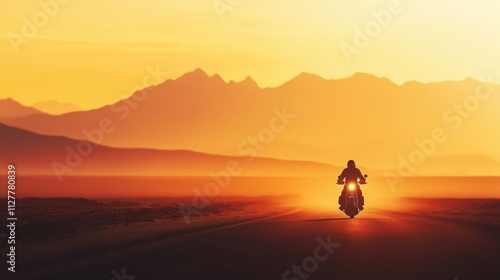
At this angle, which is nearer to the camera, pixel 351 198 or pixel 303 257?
pixel 303 257

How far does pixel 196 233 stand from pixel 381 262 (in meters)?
9.90

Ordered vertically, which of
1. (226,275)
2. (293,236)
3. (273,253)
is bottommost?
(226,275)

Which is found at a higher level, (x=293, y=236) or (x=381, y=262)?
(x=293, y=236)

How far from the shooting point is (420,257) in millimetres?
20469

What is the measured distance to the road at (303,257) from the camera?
685 inches

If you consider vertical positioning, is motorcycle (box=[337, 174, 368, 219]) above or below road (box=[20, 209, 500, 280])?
above

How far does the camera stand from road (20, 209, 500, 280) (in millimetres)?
17406

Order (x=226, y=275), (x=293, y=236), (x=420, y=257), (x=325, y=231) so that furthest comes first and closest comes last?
(x=325, y=231) < (x=293, y=236) < (x=420, y=257) < (x=226, y=275)

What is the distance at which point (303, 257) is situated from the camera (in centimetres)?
2045

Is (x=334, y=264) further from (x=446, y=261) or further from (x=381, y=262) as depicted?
(x=446, y=261)

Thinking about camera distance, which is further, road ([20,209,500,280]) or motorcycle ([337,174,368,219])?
motorcycle ([337,174,368,219])

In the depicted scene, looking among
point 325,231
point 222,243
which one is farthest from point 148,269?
point 325,231

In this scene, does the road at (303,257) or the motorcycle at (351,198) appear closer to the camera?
the road at (303,257)

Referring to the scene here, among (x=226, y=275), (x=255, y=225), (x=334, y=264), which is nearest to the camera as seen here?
(x=226, y=275)
